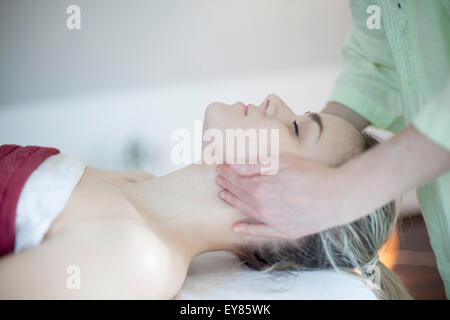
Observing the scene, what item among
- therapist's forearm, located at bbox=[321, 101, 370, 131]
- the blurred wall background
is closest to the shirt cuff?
therapist's forearm, located at bbox=[321, 101, 370, 131]

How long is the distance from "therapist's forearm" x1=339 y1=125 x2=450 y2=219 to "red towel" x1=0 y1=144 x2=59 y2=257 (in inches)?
26.7

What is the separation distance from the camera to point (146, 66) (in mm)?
2492

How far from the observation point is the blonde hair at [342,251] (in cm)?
112

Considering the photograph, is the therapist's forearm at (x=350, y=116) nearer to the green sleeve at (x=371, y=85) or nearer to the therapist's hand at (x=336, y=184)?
the green sleeve at (x=371, y=85)

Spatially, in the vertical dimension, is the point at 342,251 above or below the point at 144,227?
below

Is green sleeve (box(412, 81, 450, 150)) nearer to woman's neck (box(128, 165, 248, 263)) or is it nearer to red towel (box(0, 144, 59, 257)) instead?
woman's neck (box(128, 165, 248, 263))

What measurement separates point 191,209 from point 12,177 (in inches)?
17.3

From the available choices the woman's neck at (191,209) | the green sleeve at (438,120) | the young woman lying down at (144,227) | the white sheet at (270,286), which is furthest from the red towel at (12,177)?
the green sleeve at (438,120)

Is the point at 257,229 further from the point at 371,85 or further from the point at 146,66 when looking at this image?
the point at 146,66

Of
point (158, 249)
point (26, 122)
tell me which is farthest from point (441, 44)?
point (26, 122)

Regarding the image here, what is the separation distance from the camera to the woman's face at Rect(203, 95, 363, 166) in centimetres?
109

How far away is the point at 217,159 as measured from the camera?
44.0 inches

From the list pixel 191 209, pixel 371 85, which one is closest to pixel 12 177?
pixel 191 209
